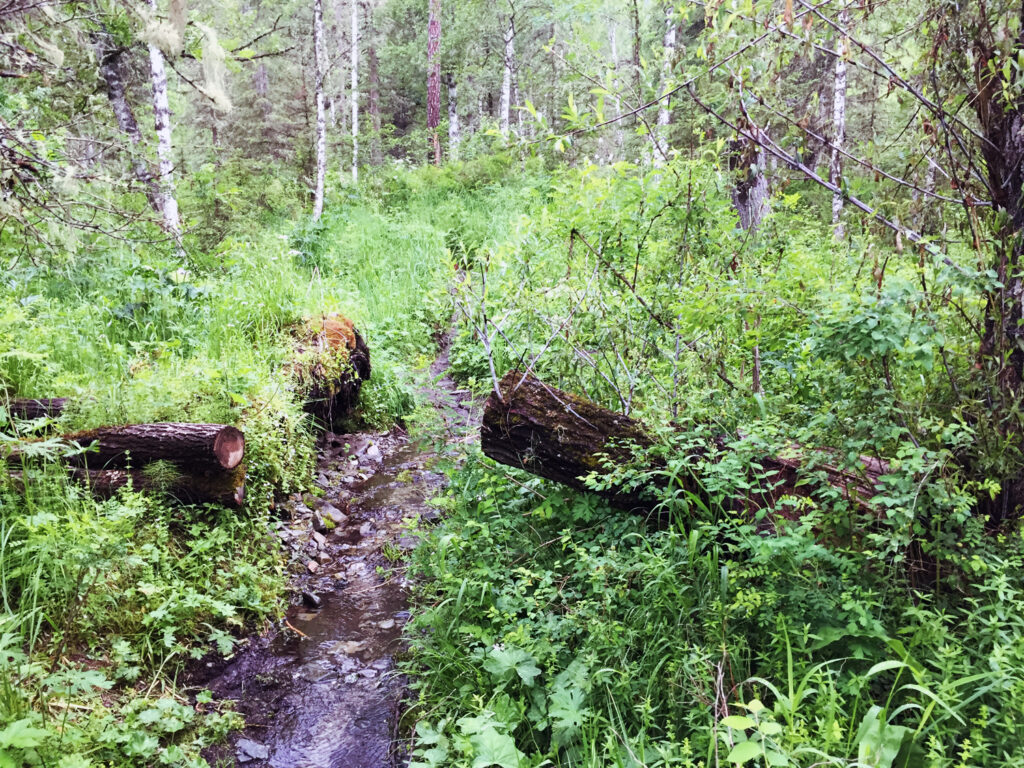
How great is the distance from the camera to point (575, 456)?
11.7 feet

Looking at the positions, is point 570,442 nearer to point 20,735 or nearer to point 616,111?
point 20,735

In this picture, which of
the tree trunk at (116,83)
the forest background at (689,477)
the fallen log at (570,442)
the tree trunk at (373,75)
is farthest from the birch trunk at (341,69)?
the fallen log at (570,442)

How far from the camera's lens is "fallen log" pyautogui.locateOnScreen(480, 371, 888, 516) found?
303cm

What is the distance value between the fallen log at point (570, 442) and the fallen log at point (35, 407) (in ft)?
10.5

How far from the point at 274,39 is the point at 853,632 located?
12.1 meters

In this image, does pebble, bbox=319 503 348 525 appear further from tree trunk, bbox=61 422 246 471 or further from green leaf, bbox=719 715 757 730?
green leaf, bbox=719 715 757 730

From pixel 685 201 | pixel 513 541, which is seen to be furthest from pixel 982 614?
pixel 685 201

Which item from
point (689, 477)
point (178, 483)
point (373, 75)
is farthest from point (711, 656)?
point (373, 75)

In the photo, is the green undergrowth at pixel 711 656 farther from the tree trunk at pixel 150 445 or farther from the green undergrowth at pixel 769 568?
the tree trunk at pixel 150 445

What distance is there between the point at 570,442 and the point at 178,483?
2850mm

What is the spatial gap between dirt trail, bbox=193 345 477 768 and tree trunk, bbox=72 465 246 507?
0.69 metres

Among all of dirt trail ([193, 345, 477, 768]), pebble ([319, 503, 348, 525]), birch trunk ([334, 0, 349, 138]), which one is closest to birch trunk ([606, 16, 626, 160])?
dirt trail ([193, 345, 477, 768])

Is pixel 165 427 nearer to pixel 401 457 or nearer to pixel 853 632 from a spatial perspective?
pixel 401 457

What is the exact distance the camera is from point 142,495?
3.96m
